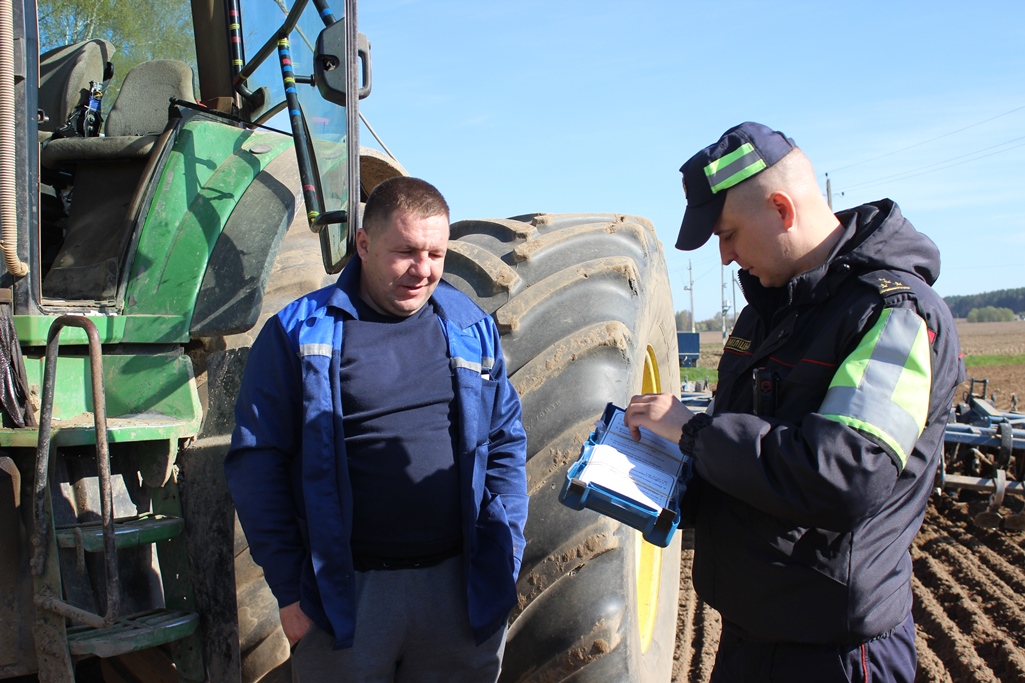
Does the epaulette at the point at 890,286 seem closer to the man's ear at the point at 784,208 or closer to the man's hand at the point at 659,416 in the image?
the man's ear at the point at 784,208

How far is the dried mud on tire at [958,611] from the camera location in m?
4.21

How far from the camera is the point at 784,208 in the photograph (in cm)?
182

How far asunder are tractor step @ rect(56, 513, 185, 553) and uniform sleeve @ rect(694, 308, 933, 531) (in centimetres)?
136

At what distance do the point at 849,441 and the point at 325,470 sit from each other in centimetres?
106

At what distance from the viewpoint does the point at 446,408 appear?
2.08m

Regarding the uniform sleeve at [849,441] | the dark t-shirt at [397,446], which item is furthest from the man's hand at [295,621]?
the uniform sleeve at [849,441]

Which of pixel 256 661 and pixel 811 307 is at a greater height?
pixel 811 307

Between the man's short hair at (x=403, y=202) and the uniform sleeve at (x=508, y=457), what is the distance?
0.35 metres

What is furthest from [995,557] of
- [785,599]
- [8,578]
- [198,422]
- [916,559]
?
[8,578]

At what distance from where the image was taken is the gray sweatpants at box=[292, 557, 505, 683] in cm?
193

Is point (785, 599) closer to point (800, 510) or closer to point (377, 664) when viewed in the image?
point (800, 510)

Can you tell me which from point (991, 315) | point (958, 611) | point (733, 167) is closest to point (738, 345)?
point (733, 167)

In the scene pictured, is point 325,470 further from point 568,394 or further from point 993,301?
point 993,301

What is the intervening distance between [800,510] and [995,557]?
17.1ft
